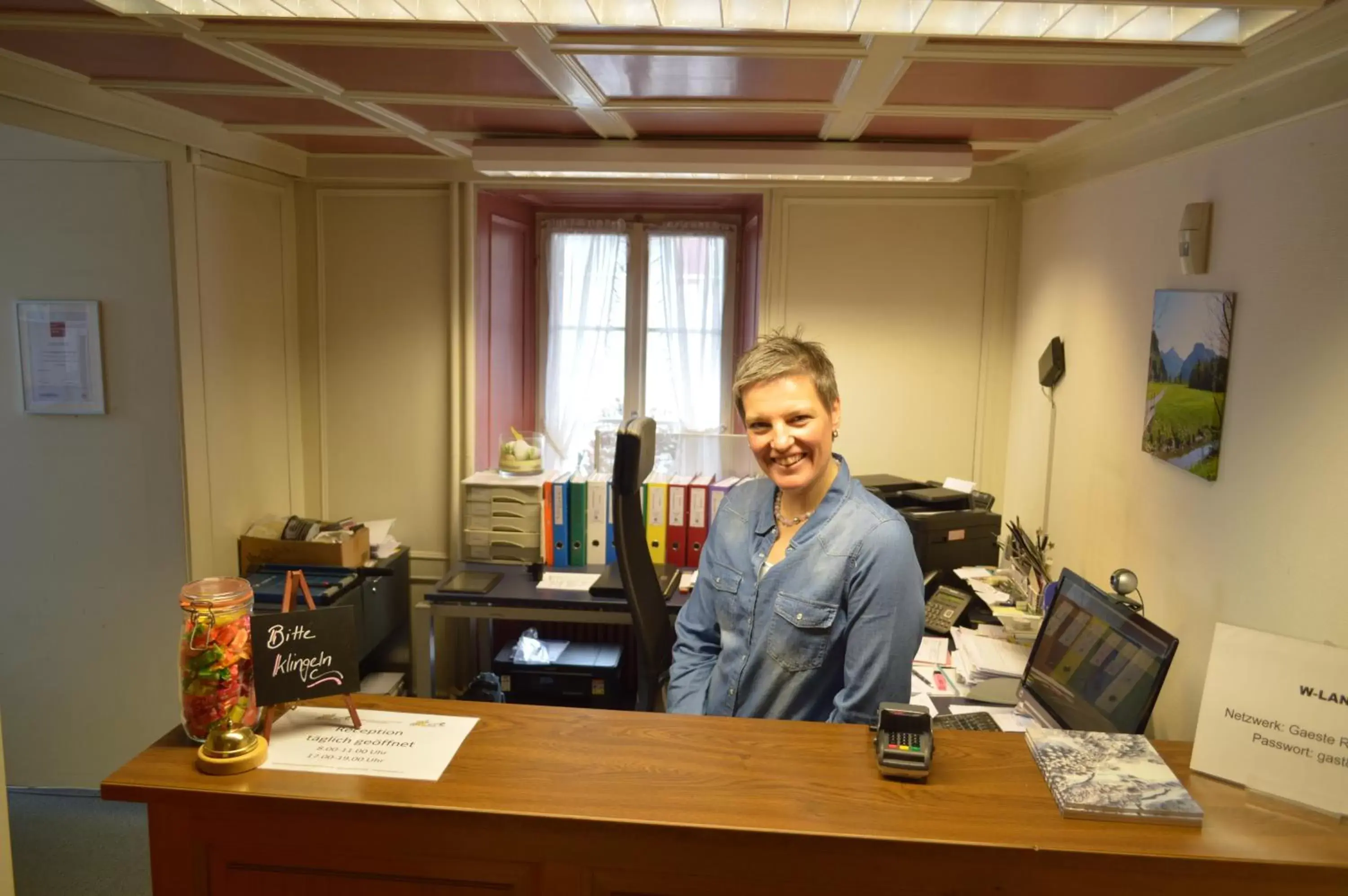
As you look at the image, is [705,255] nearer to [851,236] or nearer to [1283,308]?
[851,236]

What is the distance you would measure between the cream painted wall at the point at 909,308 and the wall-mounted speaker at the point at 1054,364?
54 centimetres

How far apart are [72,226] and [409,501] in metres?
1.64

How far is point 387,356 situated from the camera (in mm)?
4051

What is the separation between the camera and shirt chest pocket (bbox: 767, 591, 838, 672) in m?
A: 1.76

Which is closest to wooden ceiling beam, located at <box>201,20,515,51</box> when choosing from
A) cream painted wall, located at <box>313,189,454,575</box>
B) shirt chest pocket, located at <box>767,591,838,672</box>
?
shirt chest pocket, located at <box>767,591,838,672</box>

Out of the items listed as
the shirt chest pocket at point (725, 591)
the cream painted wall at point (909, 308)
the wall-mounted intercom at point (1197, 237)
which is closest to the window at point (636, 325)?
the cream painted wall at point (909, 308)

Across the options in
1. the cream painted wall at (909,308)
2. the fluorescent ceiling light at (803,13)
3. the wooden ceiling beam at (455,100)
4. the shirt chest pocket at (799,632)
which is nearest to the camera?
the fluorescent ceiling light at (803,13)

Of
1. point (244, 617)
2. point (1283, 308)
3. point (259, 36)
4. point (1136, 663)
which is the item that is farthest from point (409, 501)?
point (1283, 308)

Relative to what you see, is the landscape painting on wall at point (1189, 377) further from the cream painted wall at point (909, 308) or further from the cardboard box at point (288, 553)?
the cardboard box at point (288, 553)

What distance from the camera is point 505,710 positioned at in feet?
5.22

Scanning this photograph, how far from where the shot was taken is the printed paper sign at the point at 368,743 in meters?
1.39

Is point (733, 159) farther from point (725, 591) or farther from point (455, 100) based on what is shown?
point (725, 591)

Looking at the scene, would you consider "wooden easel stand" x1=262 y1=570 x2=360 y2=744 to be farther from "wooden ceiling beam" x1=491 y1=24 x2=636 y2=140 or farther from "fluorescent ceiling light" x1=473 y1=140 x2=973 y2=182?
"fluorescent ceiling light" x1=473 y1=140 x2=973 y2=182

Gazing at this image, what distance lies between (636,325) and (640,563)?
2.15 meters
